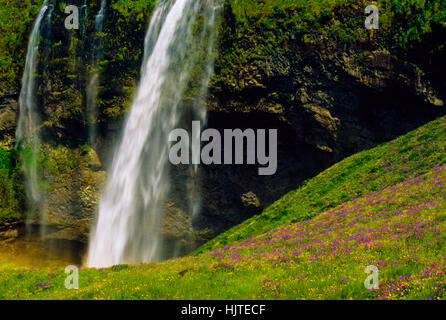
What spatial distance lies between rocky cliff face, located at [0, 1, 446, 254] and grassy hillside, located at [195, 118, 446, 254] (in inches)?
103

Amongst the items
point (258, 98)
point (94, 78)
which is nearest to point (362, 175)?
point (258, 98)

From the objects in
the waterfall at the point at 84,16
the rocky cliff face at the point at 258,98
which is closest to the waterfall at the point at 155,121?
the rocky cliff face at the point at 258,98

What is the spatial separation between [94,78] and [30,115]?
9.19 m

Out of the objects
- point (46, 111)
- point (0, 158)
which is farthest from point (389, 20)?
point (0, 158)

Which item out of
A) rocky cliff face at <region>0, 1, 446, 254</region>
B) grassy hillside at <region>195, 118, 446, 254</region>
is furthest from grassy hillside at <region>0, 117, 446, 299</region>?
rocky cliff face at <region>0, 1, 446, 254</region>

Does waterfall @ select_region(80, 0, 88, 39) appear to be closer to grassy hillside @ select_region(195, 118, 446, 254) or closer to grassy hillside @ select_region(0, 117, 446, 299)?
grassy hillside @ select_region(195, 118, 446, 254)

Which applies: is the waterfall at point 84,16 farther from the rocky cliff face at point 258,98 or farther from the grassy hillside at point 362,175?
the grassy hillside at point 362,175

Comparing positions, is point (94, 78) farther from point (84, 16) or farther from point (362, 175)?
point (362, 175)

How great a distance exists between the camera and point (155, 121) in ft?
108

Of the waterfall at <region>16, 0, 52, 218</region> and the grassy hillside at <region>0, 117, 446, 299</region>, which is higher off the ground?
the waterfall at <region>16, 0, 52, 218</region>

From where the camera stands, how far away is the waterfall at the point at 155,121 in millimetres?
32469

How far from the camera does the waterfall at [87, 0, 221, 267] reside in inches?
1278

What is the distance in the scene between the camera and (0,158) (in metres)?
38.8

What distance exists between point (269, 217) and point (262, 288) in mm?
18778
